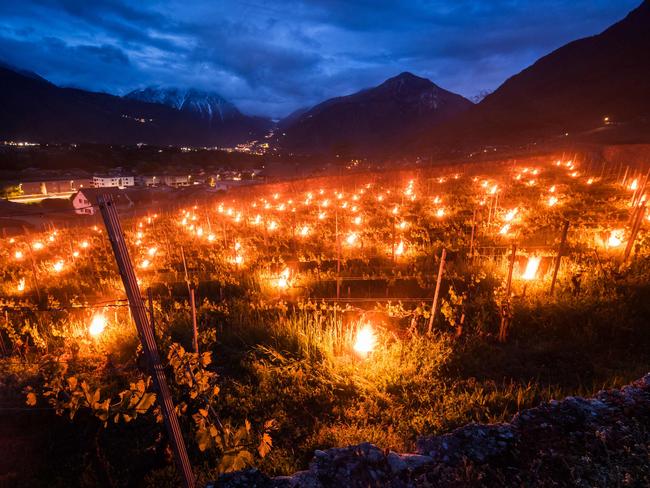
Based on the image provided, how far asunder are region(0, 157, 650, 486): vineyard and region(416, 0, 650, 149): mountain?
5731cm

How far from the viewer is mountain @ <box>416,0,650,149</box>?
80.6 m

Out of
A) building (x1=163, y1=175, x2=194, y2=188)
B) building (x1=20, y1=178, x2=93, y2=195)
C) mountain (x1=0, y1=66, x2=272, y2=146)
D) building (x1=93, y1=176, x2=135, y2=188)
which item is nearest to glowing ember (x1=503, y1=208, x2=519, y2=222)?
building (x1=20, y1=178, x2=93, y2=195)

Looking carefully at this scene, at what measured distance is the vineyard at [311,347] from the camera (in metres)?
3.57

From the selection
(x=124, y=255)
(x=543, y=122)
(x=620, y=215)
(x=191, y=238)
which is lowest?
(x=191, y=238)

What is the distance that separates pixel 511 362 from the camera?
15.4 feet

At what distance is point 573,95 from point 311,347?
128111 mm

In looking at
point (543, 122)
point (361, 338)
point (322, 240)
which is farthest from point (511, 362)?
point (543, 122)

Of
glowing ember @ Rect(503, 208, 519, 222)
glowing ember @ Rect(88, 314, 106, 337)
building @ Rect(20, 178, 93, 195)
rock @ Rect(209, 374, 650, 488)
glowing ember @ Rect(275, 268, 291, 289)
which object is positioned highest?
glowing ember @ Rect(503, 208, 519, 222)

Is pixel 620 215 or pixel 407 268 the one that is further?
pixel 620 215

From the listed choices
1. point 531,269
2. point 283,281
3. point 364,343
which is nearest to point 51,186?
point 283,281

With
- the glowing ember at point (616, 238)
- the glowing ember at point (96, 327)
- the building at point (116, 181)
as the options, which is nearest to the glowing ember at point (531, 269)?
the glowing ember at point (616, 238)

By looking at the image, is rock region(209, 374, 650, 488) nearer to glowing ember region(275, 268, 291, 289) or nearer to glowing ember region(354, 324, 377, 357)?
glowing ember region(354, 324, 377, 357)

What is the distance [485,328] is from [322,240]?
20.5ft

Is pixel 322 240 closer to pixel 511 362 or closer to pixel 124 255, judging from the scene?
pixel 511 362
